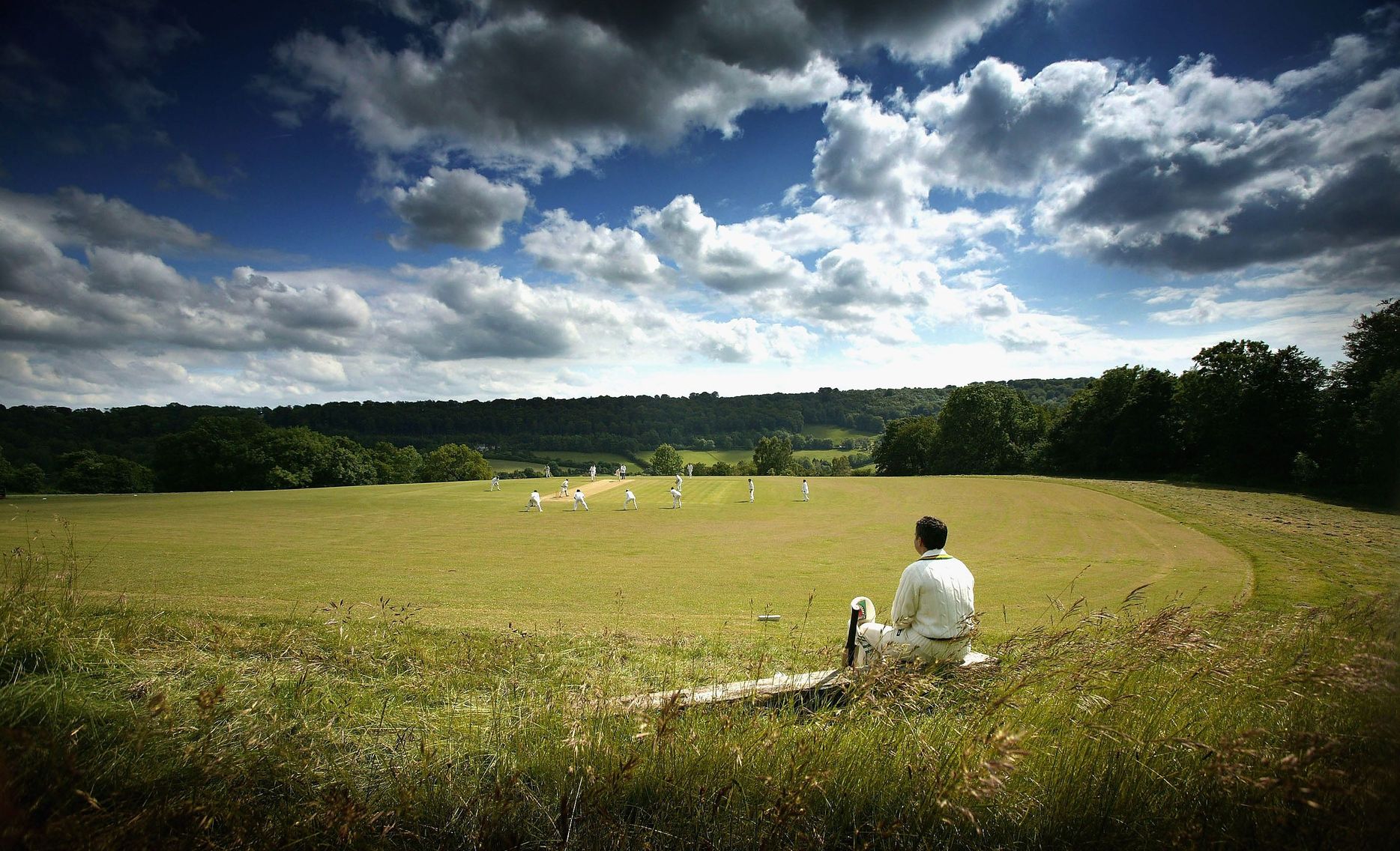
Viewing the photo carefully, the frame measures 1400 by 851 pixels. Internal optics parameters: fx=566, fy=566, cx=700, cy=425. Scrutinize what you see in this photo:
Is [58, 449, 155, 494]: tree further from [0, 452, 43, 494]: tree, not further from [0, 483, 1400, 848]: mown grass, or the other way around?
[0, 483, 1400, 848]: mown grass

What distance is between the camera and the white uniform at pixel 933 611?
541cm

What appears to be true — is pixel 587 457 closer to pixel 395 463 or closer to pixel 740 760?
pixel 395 463

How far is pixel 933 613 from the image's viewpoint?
557 cm

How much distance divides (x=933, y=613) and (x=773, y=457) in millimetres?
93651

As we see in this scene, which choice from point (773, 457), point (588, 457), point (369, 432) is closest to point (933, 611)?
point (773, 457)

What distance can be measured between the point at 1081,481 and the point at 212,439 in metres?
85.6

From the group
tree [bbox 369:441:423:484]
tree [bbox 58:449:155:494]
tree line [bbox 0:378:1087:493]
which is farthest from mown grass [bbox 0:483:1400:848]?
tree [bbox 369:441:423:484]

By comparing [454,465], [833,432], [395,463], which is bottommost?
[454,465]

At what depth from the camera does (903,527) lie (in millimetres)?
26672

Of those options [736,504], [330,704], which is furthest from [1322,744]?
[736,504]

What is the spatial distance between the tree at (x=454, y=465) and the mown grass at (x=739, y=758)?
94.5 meters

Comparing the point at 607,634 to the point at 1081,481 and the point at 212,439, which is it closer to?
the point at 1081,481

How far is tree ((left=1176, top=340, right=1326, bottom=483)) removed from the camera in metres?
39.4

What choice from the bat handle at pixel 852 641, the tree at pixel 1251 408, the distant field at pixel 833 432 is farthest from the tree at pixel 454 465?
the bat handle at pixel 852 641
